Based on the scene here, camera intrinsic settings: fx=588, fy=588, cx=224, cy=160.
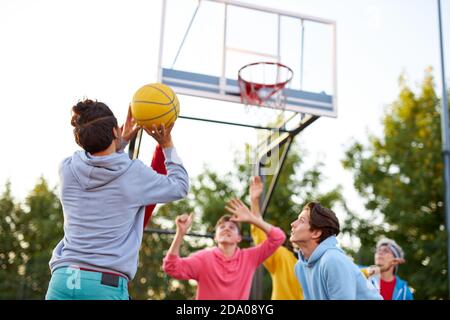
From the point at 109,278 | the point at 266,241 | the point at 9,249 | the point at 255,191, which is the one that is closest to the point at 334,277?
the point at 109,278

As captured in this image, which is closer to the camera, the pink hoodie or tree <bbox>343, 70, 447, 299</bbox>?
the pink hoodie

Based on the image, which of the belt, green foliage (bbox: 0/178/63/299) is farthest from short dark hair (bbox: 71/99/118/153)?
green foliage (bbox: 0/178/63/299)

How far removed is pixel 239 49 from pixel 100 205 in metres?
5.94

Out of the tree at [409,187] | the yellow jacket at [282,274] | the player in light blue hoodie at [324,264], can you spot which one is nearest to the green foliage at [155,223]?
the tree at [409,187]

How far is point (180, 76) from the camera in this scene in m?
7.69

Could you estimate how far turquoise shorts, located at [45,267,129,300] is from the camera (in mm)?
2795

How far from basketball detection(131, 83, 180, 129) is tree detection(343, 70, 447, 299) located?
15.8m

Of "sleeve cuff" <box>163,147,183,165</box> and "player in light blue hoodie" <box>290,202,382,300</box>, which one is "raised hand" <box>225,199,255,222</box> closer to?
"player in light blue hoodie" <box>290,202,382,300</box>

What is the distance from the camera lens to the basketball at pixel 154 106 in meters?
3.58

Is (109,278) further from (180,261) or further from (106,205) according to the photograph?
(180,261)

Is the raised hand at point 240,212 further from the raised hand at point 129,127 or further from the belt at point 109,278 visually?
the belt at point 109,278
